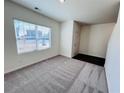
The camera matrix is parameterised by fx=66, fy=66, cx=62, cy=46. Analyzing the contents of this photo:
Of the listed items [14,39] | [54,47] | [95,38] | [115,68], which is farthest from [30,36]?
[95,38]

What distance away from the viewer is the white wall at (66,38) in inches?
170

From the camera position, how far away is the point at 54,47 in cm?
451

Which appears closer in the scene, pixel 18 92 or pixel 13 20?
pixel 18 92

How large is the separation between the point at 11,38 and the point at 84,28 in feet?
15.9

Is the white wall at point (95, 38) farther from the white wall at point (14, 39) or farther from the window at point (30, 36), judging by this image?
the white wall at point (14, 39)

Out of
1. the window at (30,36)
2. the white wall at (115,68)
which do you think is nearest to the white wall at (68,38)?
the window at (30,36)

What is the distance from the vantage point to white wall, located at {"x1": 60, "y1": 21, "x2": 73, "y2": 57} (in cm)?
433

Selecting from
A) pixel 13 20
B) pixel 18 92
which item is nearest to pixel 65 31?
pixel 13 20

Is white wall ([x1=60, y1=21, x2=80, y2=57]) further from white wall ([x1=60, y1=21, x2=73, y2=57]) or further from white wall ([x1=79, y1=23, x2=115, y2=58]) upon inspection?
white wall ([x1=79, y1=23, x2=115, y2=58])

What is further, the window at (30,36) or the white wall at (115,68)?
the window at (30,36)

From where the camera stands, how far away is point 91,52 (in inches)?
200

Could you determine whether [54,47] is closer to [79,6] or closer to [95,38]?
[79,6]
